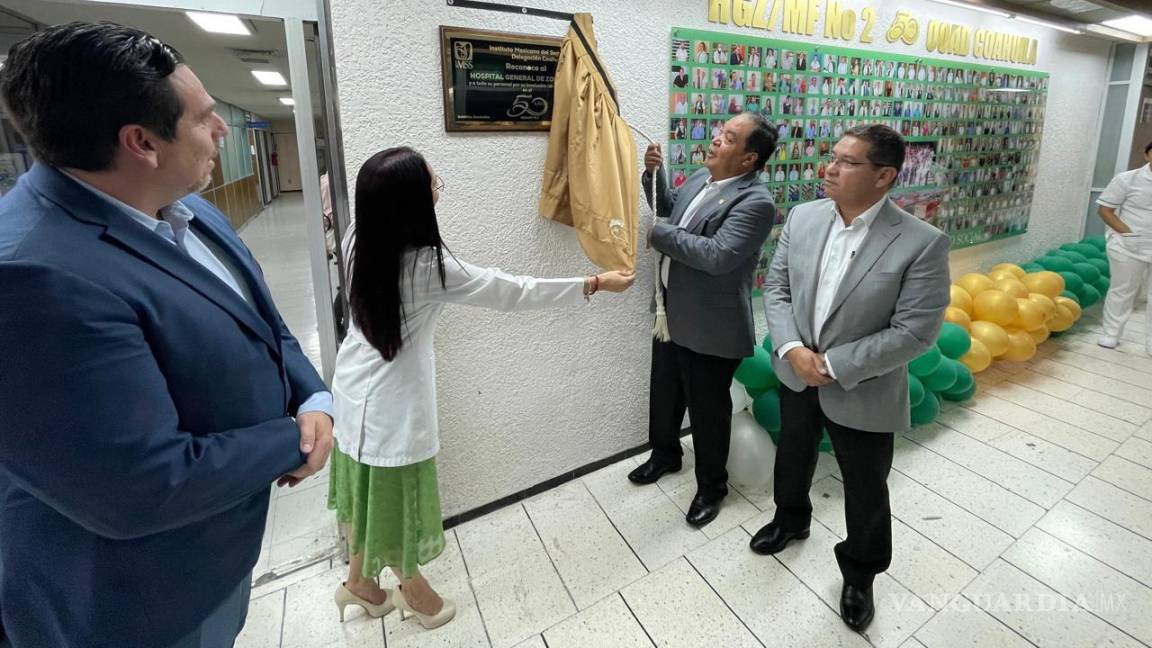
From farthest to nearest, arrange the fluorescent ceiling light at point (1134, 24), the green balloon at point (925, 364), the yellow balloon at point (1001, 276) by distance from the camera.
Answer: the fluorescent ceiling light at point (1134, 24) → the yellow balloon at point (1001, 276) → the green balloon at point (925, 364)

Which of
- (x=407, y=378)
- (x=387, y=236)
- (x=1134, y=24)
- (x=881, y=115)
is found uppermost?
(x=1134, y=24)

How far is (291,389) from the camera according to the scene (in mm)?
1097

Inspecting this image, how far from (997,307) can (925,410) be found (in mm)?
1247

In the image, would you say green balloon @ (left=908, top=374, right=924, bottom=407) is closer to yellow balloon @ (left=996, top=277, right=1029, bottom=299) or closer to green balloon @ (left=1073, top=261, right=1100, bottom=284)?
yellow balloon @ (left=996, top=277, right=1029, bottom=299)

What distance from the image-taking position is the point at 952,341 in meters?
3.00

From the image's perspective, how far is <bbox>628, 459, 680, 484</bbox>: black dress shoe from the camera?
2561 mm

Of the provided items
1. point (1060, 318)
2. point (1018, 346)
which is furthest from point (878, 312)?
point (1060, 318)

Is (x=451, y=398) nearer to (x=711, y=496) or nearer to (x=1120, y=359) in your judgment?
(x=711, y=496)

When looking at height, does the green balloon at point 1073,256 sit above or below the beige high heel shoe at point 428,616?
above

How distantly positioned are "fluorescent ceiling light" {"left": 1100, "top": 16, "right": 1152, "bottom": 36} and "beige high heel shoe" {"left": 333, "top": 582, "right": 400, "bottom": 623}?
5.90 m

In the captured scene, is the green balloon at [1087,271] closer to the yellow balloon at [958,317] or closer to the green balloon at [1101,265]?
the green balloon at [1101,265]

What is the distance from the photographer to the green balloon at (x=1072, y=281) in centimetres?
432

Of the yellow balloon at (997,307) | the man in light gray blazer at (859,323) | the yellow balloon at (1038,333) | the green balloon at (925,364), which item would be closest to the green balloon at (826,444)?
the green balloon at (925,364)

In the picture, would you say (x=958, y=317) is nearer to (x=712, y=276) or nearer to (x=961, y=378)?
(x=961, y=378)
